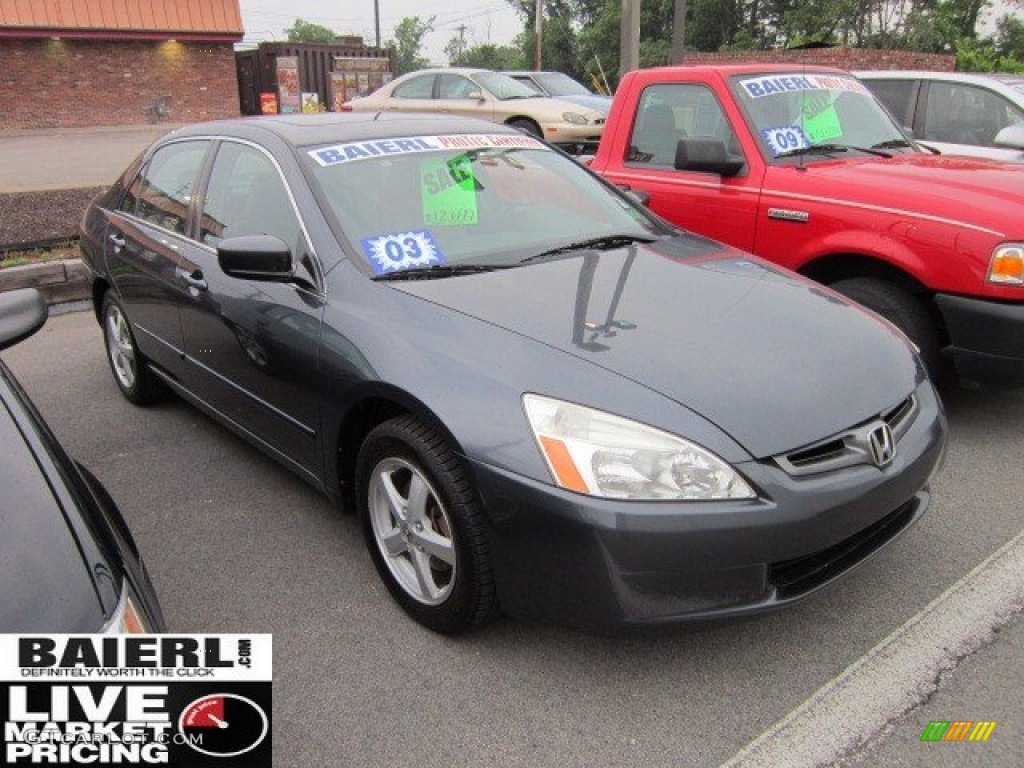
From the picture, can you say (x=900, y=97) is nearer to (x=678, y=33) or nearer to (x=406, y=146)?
(x=406, y=146)

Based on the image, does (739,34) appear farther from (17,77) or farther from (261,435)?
(261,435)

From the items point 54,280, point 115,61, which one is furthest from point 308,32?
point 54,280

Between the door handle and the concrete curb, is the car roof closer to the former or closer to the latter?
the door handle

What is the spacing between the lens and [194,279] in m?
3.67

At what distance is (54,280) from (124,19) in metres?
25.9

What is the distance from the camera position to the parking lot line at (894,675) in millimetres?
2182

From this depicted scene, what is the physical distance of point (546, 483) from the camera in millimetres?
2215

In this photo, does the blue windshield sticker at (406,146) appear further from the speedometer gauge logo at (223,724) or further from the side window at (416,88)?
the side window at (416,88)

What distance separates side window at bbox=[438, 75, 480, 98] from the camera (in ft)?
45.4

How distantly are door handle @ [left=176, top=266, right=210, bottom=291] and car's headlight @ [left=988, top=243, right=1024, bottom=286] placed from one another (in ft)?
11.2

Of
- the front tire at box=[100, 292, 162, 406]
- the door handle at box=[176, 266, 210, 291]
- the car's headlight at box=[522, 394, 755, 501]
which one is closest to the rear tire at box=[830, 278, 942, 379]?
the car's headlight at box=[522, 394, 755, 501]

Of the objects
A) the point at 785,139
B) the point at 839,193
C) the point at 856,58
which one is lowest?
the point at 839,193

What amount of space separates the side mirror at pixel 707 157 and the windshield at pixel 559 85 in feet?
35.9

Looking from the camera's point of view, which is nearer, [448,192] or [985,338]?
[448,192]
